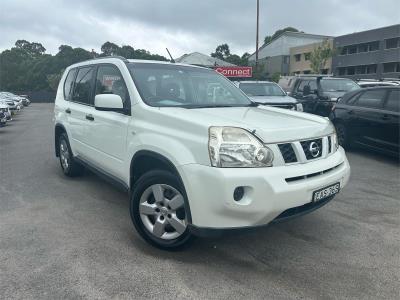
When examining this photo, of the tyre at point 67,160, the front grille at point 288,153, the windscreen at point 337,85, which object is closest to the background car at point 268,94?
the windscreen at point 337,85

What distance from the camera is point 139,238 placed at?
12.7ft

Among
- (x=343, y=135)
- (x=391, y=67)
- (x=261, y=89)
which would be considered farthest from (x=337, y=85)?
(x=391, y=67)

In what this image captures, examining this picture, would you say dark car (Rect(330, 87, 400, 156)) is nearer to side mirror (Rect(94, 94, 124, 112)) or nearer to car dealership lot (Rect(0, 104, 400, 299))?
car dealership lot (Rect(0, 104, 400, 299))

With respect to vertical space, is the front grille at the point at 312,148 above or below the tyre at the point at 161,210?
above

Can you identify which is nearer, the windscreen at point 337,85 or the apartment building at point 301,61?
the windscreen at point 337,85

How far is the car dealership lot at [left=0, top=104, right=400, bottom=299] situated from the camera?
116 inches

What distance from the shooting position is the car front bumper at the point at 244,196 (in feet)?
9.53

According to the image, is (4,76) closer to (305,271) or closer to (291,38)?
(291,38)

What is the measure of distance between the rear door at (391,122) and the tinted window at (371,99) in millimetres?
187

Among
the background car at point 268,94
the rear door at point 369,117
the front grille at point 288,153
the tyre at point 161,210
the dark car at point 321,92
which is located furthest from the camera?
the dark car at point 321,92

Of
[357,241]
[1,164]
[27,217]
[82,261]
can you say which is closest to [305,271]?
[357,241]

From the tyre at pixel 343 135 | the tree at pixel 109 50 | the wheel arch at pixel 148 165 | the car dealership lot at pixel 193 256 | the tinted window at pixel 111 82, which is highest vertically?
the tree at pixel 109 50

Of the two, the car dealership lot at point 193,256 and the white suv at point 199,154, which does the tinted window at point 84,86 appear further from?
the car dealership lot at point 193,256

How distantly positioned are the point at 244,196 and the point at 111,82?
234cm
